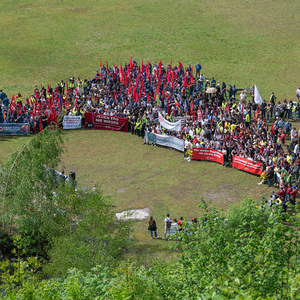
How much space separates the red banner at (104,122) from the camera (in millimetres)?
37744

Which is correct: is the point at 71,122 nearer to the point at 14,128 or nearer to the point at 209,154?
the point at 14,128

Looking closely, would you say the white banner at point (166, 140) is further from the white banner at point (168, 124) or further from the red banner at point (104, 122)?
the red banner at point (104, 122)

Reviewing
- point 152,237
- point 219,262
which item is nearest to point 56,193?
point 152,237

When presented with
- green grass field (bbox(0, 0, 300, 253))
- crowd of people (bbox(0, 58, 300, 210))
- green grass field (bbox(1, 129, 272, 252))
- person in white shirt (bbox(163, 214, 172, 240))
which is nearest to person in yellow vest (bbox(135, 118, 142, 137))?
crowd of people (bbox(0, 58, 300, 210))

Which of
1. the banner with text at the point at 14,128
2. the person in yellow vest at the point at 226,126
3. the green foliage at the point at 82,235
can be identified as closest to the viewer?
the green foliage at the point at 82,235

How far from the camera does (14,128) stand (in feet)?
121

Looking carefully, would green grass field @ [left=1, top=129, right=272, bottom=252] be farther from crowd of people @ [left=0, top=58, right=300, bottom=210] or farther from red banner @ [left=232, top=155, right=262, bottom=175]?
crowd of people @ [left=0, top=58, right=300, bottom=210]

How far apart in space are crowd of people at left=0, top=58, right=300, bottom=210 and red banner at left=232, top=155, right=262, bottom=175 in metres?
0.41

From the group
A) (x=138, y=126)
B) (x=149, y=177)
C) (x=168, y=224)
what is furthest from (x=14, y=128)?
(x=168, y=224)

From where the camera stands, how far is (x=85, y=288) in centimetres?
1143

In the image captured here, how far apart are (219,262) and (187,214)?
1387 centimetres

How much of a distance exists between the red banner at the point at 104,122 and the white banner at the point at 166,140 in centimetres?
365

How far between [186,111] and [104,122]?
7.32 meters

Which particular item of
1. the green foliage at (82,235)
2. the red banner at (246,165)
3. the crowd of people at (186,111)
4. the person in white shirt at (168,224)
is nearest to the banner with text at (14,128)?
the crowd of people at (186,111)
